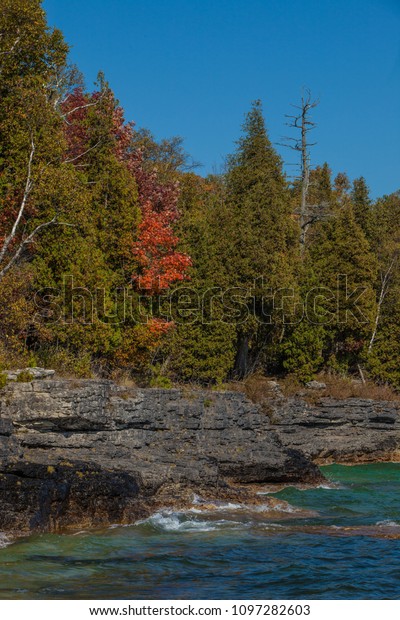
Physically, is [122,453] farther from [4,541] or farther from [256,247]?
[256,247]

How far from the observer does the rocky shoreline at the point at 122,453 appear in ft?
61.7

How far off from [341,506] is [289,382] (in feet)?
57.1

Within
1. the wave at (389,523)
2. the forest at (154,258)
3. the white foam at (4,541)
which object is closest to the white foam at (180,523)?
the white foam at (4,541)

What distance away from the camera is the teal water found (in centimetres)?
1360

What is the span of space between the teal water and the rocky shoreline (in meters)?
0.92

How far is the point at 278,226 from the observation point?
43781 millimetres

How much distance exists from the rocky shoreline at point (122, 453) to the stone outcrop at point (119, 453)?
0.09ft

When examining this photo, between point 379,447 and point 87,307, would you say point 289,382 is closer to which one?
point 379,447
